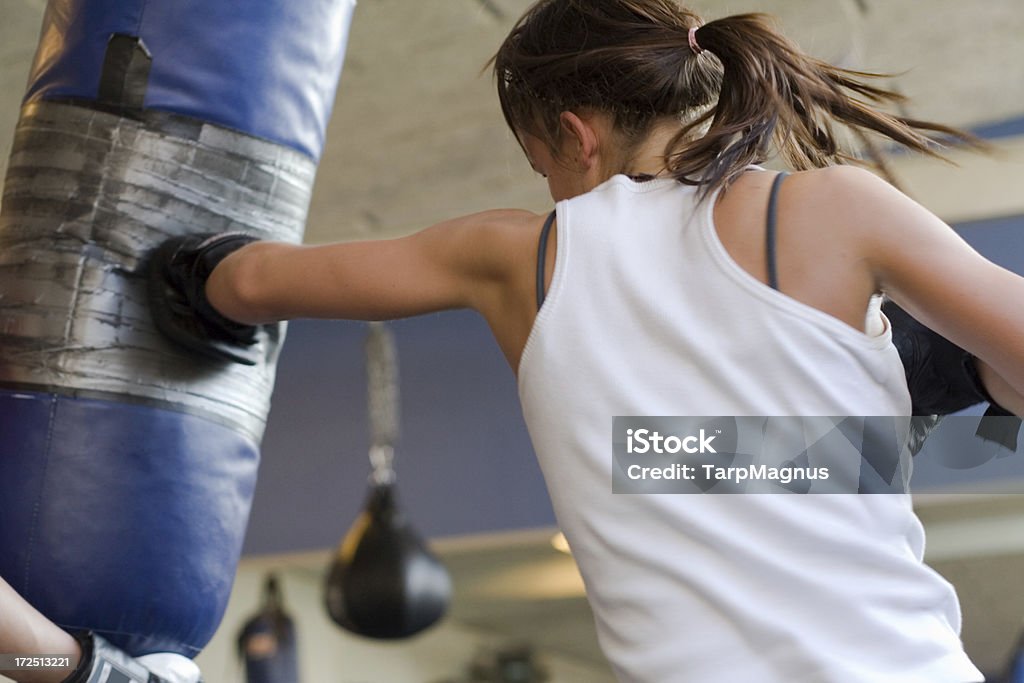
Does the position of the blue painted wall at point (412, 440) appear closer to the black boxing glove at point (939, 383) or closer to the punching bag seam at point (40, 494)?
the punching bag seam at point (40, 494)

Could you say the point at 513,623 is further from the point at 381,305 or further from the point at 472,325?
the point at 381,305

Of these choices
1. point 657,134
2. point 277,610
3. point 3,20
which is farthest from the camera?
point 277,610

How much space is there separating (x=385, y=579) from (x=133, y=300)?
2.31 metres

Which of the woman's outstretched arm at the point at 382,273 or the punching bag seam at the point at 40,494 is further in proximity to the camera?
the punching bag seam at the point at 40,494

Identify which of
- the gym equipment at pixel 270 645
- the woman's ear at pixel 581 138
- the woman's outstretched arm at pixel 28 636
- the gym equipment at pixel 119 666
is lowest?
the gym equipment at pixel 270 645

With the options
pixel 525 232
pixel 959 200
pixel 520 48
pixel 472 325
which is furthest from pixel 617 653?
pixel 472 325

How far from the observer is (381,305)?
3.62ft

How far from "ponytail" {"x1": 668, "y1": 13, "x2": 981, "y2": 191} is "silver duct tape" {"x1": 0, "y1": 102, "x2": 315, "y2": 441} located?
0.56m

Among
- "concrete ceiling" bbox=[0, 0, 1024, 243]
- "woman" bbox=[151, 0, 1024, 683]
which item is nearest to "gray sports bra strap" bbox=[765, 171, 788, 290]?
"woman" bbox=[151, 0, 1024, 683]

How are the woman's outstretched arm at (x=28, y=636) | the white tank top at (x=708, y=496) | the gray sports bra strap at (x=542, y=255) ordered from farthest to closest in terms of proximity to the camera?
the woman's outstretched arm at (x=28, y=636)
the gray sports bra strap at (x=542, y=255)
the white tank top at (x=708, y=496)

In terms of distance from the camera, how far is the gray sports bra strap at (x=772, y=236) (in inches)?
35.6

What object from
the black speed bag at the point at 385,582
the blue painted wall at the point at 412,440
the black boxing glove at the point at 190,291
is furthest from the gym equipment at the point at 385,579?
the black boxing glove at the point at 190,291

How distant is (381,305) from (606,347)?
259mm

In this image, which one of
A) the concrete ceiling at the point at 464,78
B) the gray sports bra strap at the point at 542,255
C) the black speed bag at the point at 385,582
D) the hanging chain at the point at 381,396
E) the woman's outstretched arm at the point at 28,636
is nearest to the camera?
the gray sports bra strap at the point at 542,255
